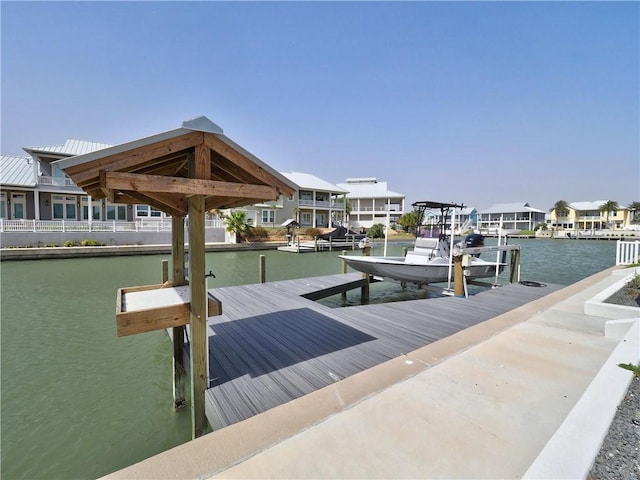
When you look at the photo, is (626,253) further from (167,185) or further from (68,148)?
(68,148)

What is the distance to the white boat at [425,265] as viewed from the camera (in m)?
10.2

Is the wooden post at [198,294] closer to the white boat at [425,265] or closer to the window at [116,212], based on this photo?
the white boat at [425,265]

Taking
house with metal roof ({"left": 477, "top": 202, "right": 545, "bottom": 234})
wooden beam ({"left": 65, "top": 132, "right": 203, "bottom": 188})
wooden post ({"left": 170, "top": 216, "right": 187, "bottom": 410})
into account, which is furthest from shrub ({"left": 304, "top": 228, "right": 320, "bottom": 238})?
house with metal roof ({"left": 477, "top": 202, "right": 545, "bottom": 234})

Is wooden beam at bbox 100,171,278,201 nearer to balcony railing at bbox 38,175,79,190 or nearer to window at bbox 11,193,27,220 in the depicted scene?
balcony railing at bbox 38,175,79,190

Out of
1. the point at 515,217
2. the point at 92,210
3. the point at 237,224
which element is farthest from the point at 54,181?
the point at 515,217

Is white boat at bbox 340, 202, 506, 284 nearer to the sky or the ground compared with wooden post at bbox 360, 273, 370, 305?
nearer to the sky

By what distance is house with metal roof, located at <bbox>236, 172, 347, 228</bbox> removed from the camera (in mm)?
37375

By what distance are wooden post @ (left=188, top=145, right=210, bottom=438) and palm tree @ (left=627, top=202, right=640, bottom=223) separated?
101171 mm

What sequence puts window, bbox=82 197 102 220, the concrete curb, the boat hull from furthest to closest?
1. window, bbox=82 197 102 220
2. the boat hull
3. the concrete curb

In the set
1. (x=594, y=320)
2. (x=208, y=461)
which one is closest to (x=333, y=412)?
(x=208, y=461)

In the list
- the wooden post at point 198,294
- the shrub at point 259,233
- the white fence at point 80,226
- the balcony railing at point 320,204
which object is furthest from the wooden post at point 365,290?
the balcony railing at point 320,204

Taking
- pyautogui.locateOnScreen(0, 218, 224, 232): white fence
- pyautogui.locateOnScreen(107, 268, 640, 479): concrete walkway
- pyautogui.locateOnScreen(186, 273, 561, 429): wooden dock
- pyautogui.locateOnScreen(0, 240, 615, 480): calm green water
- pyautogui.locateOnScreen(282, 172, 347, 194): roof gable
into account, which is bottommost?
pyautogui.locateOnScreen(0, 240, 615, 480): calm green water

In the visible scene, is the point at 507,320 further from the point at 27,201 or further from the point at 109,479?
the point at 27,201

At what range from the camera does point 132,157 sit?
Result: 324 centimetres
